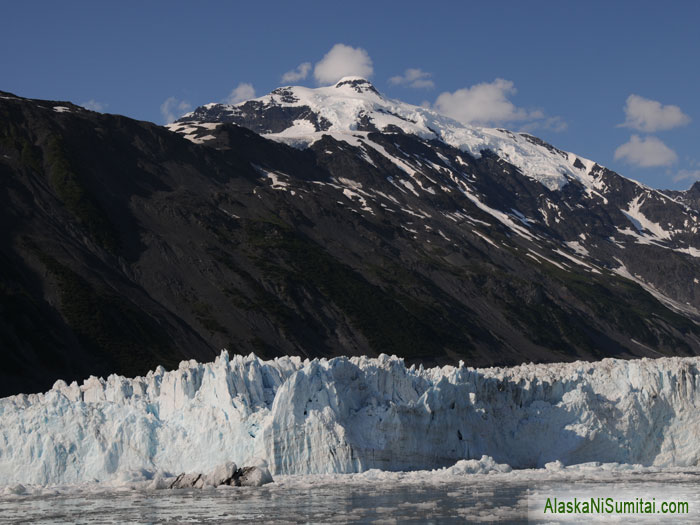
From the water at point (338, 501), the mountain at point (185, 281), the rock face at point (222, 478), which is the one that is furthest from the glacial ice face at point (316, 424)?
the mountain at point (185, 281)

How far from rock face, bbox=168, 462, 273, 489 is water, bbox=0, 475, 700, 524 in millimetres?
782

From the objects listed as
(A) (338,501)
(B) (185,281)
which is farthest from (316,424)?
(B) (185,281)

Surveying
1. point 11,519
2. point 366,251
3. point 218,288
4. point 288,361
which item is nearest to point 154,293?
point 218,288

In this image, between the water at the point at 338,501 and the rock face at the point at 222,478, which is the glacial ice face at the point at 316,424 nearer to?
the rock face at the point at 222,478

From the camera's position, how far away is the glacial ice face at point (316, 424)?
44938 mm

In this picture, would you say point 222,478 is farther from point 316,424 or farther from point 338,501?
point 338,501

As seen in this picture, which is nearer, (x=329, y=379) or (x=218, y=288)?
(x=329, y=379)

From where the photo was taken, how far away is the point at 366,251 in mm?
191875

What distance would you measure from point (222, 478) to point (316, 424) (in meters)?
5.41

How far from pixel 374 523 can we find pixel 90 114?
180 m

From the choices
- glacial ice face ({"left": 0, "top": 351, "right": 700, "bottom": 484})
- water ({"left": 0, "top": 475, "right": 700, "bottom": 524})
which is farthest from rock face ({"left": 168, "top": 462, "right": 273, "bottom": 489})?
glacial ice face ({"left": 0, "top": 351, "right": 700, "bottom": 484})

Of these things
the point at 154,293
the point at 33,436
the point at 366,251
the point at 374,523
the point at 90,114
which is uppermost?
the point at 90,114

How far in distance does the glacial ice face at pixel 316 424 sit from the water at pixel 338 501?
2.99m

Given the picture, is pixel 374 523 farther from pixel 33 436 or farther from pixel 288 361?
pixel 33 436
